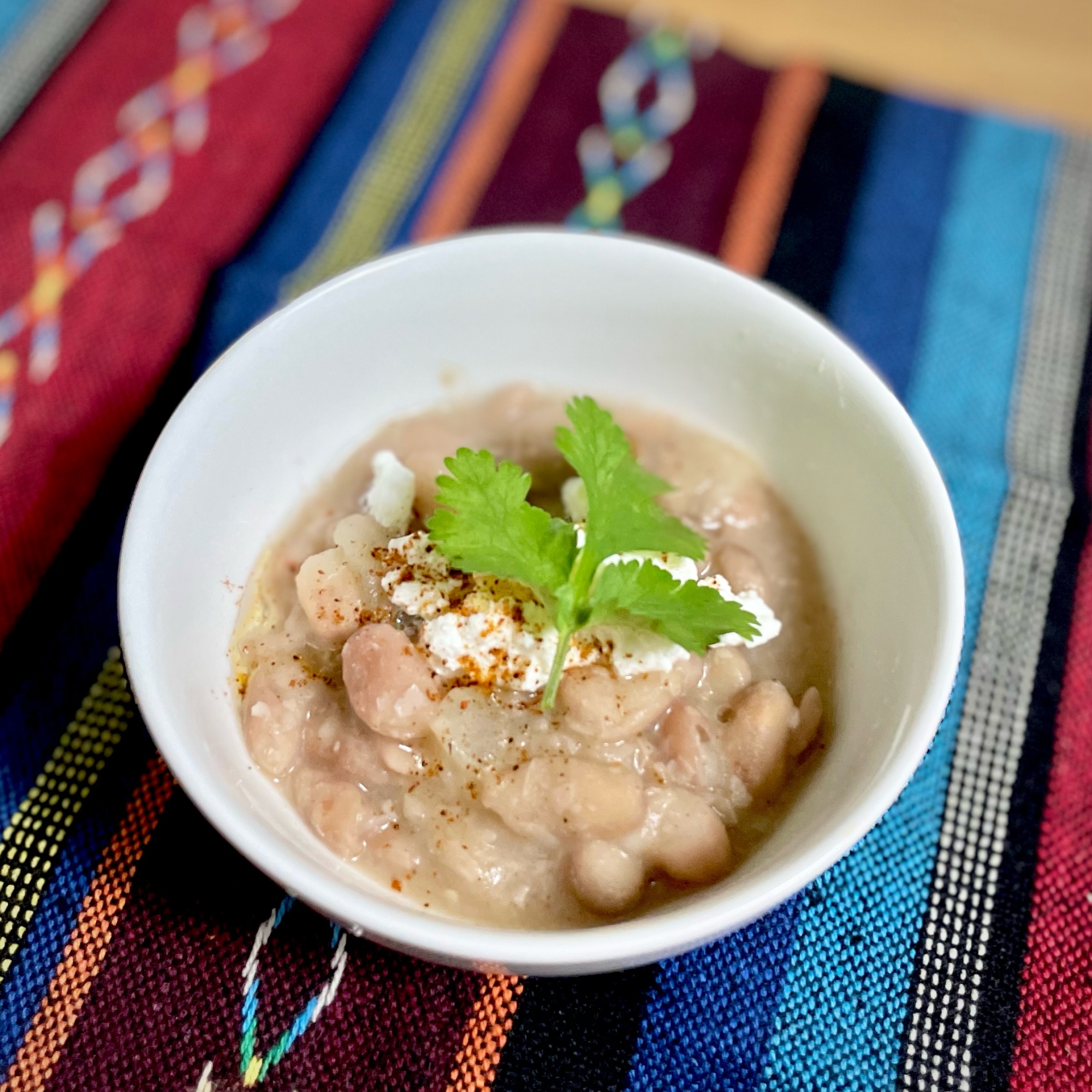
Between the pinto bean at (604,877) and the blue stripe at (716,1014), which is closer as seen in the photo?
the pinto bean at (604,877)

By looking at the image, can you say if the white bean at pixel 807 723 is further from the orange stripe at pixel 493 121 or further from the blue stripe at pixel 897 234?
the orange stripe at pixel 493 121

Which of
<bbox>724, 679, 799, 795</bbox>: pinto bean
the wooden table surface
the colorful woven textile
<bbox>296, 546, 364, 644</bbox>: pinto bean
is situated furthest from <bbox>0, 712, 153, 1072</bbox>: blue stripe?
the wooden table surface

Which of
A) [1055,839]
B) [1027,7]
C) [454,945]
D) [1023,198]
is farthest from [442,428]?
[1027,7]

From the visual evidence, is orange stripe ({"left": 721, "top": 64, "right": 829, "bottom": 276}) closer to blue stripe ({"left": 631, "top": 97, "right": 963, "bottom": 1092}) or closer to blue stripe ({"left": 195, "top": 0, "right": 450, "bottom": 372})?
blue stripe ({"left": 631, "top": 97, "right": 963, "bottom": 1092})

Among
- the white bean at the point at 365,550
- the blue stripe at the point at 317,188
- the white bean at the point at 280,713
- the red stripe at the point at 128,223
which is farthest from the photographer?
the blue stripe at the point at 317,188

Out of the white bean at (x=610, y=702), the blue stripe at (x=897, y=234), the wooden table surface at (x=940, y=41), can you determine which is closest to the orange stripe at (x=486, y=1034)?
the white bean at (x=610, y=702)

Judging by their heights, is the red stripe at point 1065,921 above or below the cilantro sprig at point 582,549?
below

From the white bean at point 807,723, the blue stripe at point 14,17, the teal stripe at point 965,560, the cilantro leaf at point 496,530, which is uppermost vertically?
the blue stripe at point 14,17

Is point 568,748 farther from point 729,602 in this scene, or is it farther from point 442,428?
point 442,428
